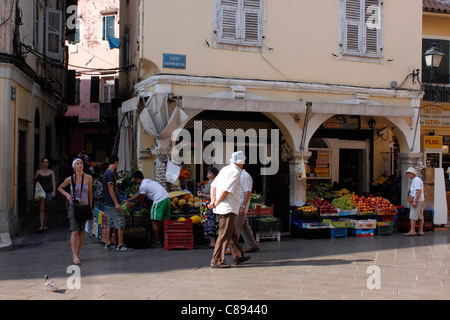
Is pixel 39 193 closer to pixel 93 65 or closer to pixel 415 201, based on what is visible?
pixel 415 201

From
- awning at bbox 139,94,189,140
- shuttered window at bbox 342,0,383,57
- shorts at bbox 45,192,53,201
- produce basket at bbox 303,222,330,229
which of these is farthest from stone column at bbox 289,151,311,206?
shorts at bbox 45,192,53,201

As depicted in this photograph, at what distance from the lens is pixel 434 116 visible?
15156 millimetres

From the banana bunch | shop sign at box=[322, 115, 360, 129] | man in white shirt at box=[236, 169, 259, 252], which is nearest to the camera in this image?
man in white shirt at box=[236, 169, 259, 252]

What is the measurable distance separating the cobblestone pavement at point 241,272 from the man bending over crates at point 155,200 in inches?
22.5

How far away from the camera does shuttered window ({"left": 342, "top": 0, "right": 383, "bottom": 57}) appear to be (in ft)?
40.9

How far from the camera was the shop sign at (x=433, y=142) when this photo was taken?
15141 mm

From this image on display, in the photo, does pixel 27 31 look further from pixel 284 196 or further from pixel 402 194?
pixel 402 194

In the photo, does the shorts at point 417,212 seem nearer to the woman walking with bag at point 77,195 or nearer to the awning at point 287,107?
the awning at point 287,107

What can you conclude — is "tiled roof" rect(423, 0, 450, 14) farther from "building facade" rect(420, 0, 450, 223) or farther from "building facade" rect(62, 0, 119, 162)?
"building facade" rect(62, 0, 119, 162)

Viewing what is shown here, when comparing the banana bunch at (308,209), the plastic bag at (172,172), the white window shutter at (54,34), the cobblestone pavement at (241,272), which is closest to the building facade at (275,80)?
the plastic bag at (172,172)

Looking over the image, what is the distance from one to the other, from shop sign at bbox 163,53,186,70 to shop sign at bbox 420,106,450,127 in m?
8.08

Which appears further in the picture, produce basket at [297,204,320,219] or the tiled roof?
the tiled roof

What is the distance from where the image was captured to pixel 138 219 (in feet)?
32.4
